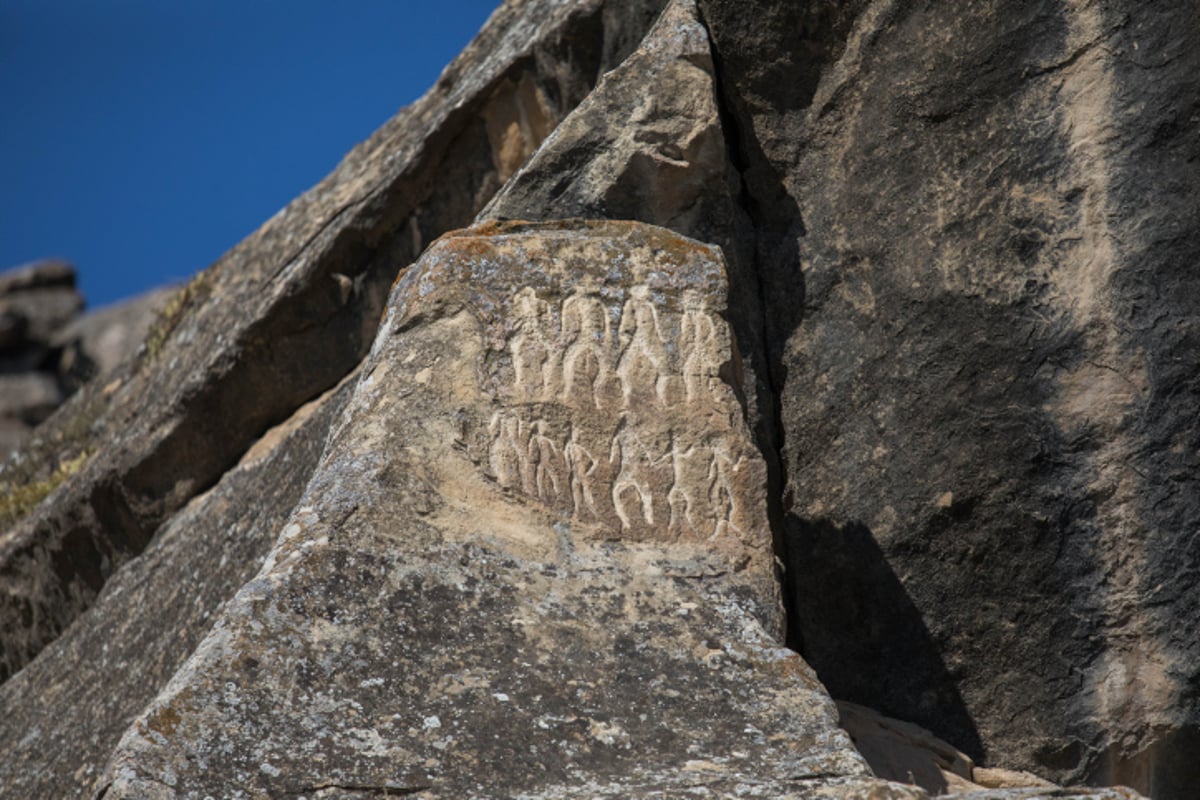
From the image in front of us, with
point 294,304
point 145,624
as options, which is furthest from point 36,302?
point 145,624

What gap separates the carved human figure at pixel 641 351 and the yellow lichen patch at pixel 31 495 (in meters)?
5.24

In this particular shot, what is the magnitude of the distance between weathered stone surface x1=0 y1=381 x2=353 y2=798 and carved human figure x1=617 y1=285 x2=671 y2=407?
207cm

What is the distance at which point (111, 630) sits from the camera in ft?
22.0

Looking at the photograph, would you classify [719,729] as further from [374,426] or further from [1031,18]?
[1031,18]

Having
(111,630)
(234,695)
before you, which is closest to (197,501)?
(111,630)

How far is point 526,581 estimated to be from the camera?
12.8 feet

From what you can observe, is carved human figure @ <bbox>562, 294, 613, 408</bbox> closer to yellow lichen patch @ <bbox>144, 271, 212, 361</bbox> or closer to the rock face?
yellow lichen patch @ <bbox>144, 271, 212, 361</bbox>

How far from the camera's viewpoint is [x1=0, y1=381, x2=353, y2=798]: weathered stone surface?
5930mm

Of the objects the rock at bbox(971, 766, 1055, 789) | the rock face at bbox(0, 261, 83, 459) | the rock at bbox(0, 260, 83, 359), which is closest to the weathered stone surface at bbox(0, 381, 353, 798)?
the rock at bbox(971, 766, 1055, 789)

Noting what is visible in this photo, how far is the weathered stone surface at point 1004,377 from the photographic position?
498 centimetres

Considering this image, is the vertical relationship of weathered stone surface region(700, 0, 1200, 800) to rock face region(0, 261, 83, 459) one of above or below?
below

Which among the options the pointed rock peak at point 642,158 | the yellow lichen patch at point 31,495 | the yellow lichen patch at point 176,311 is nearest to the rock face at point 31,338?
the yellow lichen patch at point 31,495

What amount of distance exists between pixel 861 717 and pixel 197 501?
3628 millimetres

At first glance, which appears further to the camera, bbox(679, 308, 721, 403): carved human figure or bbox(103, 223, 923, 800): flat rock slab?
bbox(679, 308, 721, 403): carved human figure
